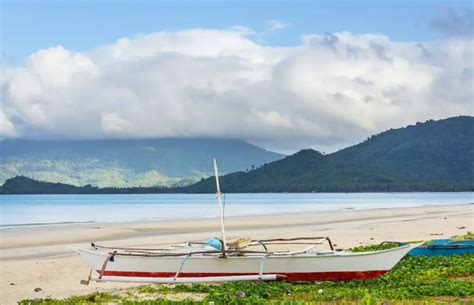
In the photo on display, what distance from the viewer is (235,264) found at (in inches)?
727

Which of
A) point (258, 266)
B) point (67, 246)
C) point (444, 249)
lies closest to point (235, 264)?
point (258, 266)

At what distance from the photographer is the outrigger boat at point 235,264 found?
17.9 metres

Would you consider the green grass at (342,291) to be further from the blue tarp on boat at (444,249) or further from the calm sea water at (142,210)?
the calm sea water at (142,210)

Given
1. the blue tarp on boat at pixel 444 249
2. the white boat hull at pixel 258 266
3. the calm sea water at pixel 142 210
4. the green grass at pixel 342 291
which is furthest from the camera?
the calm sea water at pixel 142 210

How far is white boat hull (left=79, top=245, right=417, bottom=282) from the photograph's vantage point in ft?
58.5

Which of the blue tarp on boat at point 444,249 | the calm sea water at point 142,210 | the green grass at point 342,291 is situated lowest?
the green grass at point 342,291

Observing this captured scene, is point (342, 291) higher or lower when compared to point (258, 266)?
lower

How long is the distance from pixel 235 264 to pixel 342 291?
3154 mm

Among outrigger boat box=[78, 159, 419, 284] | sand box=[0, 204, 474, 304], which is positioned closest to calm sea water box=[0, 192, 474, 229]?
sand box=[0, 204, 474, 304]

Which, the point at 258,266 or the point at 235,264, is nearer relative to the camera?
the point at 258,266

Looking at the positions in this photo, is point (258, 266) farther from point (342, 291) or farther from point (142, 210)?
point (142, 210)

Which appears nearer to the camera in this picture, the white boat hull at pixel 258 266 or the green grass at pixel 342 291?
the green grass at pixel 342 291

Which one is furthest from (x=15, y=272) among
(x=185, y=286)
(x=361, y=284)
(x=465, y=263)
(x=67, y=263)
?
(x=465, y=263)

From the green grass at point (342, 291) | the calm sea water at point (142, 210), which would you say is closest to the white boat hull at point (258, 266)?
the green grass at point (342, 291)
